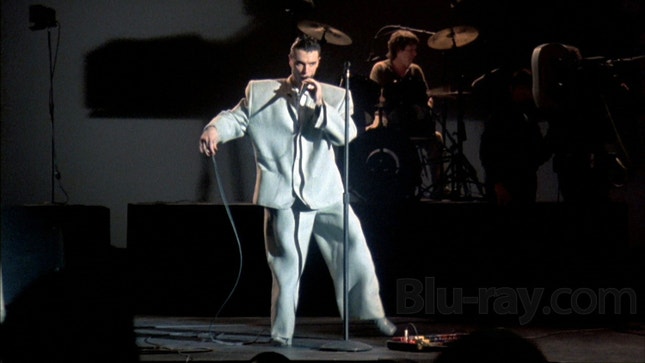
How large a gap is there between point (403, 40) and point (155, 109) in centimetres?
271

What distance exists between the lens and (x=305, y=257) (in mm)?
6109

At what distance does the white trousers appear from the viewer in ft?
19.7

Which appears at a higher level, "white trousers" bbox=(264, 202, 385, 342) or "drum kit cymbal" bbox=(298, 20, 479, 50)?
"drum kit cymbal" bbox=(298, 20, 479, 50)

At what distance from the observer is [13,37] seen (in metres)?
9.63

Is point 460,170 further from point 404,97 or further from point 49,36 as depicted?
point 49,36

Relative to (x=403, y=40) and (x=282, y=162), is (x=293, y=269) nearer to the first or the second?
(x=282, y=162)

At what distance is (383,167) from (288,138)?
222cm

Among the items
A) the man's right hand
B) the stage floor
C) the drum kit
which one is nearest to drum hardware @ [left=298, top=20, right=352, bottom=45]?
the drum kit

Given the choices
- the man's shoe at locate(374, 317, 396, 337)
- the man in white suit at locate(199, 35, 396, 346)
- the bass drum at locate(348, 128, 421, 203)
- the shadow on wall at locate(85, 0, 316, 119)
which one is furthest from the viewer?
the shadow on wall at locate(85, 0, 316, 119)

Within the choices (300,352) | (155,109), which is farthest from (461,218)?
(155,109)

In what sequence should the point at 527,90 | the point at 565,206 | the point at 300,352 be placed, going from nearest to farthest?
the point at 300,352 < the point at 565,206 < the point at 527,90

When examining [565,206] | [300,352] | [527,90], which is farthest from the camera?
[527,90]

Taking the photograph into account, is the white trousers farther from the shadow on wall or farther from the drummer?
the shadow on wall

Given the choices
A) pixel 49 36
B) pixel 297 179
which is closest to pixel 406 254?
pixel 297 179
